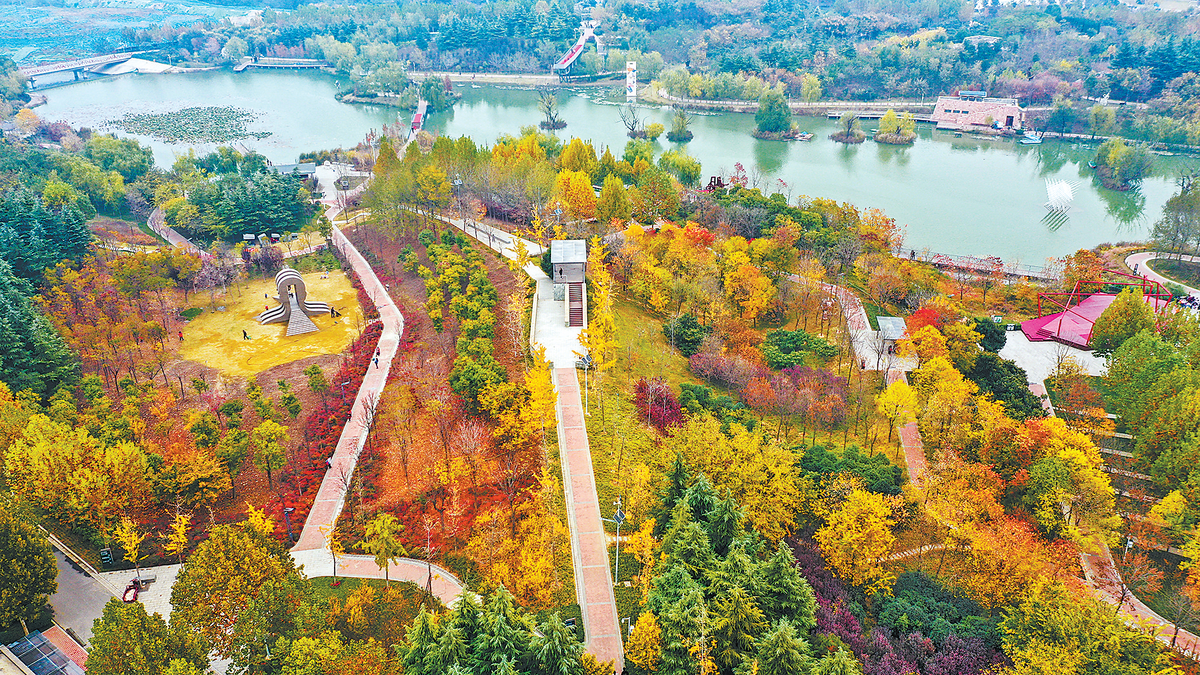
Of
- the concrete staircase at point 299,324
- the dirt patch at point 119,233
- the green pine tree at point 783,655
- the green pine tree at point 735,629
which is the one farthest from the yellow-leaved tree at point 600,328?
the dirt patch at point 119,233

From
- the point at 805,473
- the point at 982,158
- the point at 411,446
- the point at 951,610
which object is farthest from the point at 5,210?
the point at 982,158

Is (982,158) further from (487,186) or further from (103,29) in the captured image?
(103,29)

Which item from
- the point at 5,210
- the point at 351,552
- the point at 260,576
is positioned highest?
the point at 5,210

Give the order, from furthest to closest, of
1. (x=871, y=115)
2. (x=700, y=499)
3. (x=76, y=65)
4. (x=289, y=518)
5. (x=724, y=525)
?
(x=76, y=65) < (x=871, y=115) < (x=289, y=518) < (x=700, y=499) < (x=724, y=525)

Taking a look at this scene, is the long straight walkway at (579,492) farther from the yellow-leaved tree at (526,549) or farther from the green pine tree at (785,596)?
the green pine tree at (785,596)

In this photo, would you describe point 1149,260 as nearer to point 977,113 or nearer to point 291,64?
point 977,113

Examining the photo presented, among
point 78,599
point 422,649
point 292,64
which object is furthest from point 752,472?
point 292,64

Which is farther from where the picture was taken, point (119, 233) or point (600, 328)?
point (119, 233)
